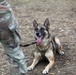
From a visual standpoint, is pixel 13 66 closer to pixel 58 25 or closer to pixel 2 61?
pixel 2 61

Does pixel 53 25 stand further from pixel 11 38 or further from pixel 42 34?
pixel 11 38

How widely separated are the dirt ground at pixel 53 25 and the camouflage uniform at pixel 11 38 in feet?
3.36

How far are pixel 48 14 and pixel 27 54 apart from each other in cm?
268

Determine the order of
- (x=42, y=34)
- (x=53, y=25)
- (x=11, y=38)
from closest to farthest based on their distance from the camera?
(x=11, y=38), (x=42, y=34), (x=53, y=25)

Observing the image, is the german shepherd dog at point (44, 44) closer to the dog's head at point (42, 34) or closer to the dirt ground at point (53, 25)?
the dog's head at point (42, 34)

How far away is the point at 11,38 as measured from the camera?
4000 mm

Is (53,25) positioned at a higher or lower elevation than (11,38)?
lower

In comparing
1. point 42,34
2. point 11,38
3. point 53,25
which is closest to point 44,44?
point 42,34

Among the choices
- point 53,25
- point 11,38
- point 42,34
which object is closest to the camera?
point 11,38

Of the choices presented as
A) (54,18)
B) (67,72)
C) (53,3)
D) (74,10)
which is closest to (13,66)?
(67,72)

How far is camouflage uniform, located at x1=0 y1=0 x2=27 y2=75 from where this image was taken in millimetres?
3842

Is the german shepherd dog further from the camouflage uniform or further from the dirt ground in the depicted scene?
the camouflage uniform

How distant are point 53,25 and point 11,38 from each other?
3562 mm

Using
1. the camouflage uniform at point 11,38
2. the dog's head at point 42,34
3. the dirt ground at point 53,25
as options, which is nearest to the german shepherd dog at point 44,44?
the dog's head at point 42,34
